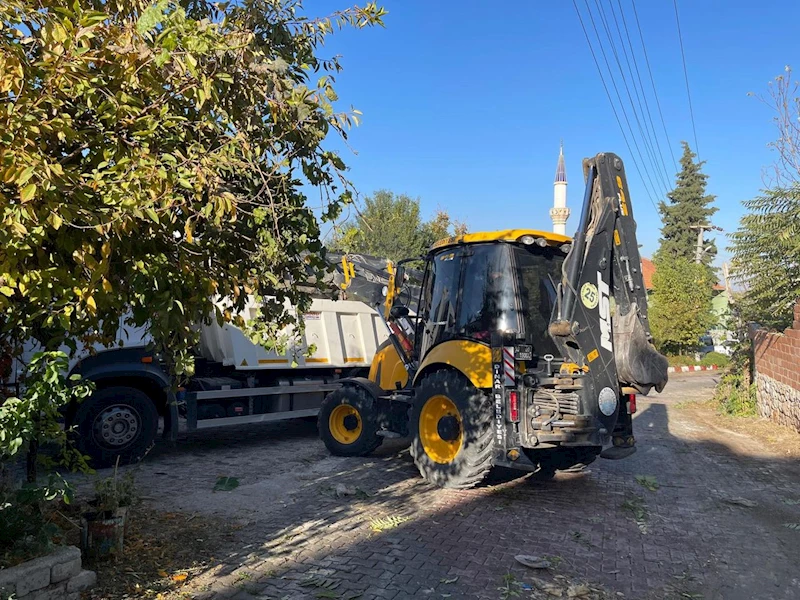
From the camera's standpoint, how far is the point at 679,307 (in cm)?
2947

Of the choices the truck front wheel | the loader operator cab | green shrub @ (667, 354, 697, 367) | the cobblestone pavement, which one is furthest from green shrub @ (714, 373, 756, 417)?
green shrub @ (667, 354, 697, 367)

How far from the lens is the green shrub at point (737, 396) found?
12500 millimetres

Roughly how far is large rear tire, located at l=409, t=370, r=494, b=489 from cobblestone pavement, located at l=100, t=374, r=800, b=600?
10.4 inches

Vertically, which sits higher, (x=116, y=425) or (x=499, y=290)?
(x=499, y=290)

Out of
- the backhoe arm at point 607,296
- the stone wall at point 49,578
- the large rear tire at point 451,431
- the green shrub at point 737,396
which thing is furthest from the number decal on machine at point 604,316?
the green shrub at point 737,396

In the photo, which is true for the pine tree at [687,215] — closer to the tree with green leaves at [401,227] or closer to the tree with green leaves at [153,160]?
the tree with green leaves at [401,227]

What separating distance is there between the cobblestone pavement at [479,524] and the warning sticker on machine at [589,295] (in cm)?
204

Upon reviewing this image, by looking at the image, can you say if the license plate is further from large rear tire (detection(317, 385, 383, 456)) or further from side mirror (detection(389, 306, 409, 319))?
large rear tire (detection(317, 385, 383, 456))

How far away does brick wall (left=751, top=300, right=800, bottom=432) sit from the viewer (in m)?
9.77

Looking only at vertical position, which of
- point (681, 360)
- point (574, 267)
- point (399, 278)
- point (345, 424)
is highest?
point (399, 278)

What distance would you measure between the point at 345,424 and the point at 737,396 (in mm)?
9508

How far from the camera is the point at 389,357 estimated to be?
27.0 feet

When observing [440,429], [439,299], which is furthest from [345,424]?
[439,299]

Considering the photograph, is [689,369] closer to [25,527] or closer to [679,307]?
[679,307]
